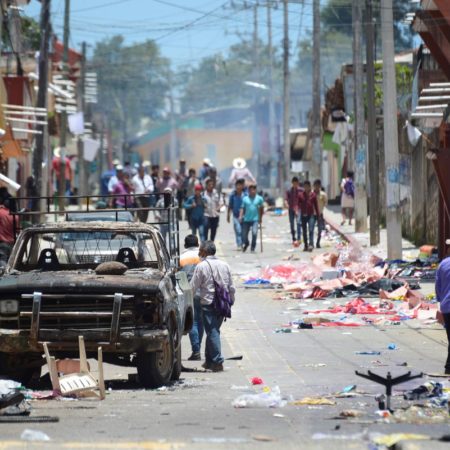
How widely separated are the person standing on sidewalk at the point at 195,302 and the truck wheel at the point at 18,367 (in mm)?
2340

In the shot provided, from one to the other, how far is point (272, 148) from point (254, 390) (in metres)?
109

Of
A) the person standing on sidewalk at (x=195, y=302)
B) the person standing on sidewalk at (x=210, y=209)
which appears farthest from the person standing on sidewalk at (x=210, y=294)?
the person standing on sidewalk at (x=210, y=209)

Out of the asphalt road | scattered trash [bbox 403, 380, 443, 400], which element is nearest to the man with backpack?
the asphalt road

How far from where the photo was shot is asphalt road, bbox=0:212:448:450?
34.1 ft

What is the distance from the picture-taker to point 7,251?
24.1m

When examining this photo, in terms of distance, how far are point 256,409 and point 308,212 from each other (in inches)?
945

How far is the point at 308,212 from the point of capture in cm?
3594

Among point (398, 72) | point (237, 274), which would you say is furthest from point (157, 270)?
point (398, 72)

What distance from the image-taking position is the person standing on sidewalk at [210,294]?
51.5 ft

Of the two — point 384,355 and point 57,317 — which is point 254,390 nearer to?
point 57,317

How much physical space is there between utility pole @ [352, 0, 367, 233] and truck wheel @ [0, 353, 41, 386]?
81.4 feet

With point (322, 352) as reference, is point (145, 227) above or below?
above

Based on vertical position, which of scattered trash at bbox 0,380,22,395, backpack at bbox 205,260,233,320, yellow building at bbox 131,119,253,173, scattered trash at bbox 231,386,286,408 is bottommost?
scattered trash at bbox 231,386,286,408

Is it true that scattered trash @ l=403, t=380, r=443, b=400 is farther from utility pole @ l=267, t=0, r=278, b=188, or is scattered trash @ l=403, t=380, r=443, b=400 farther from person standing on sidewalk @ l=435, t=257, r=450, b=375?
utility pole @ l=267, t=0, r=278, b=188
